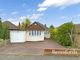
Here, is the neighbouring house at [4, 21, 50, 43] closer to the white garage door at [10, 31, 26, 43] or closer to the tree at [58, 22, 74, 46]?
the white garage door at [10, 31, 26, 43]

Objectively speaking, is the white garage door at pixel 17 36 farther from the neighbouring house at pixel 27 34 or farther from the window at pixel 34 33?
the window at pixel 34 33

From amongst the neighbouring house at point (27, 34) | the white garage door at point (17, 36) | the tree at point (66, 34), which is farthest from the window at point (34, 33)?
the tree at point (66, 34)

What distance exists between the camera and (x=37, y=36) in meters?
40.1

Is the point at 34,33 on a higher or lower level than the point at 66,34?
higher

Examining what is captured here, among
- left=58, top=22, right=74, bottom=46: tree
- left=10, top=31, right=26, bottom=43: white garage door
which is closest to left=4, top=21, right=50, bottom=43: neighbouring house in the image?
left=10, top=31, right=26, bottom=43: white garage door

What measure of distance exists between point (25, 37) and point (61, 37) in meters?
7.59

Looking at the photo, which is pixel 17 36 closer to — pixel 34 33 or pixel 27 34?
pixel 27 34

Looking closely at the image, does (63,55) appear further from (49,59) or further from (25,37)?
(25,37)

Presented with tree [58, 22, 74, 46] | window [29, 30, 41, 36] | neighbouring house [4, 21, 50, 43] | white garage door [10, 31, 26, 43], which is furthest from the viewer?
window [29, 30, 41, 36]

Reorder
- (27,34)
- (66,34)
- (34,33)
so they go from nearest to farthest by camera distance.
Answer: (66,34)
(27,34)
(34,33)

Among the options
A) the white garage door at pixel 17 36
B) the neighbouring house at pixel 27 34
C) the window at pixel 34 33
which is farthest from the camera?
the window at pixel 34 33

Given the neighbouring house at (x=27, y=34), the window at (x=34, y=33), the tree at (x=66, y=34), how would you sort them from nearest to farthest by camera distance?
the tree at (x=66, y=34)
the neighbouring house at (x=27, y=34)
the window at (x=34, y=33)

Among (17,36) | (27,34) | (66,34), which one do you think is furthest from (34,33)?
(66,34)

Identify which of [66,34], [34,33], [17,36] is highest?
[34,33]
